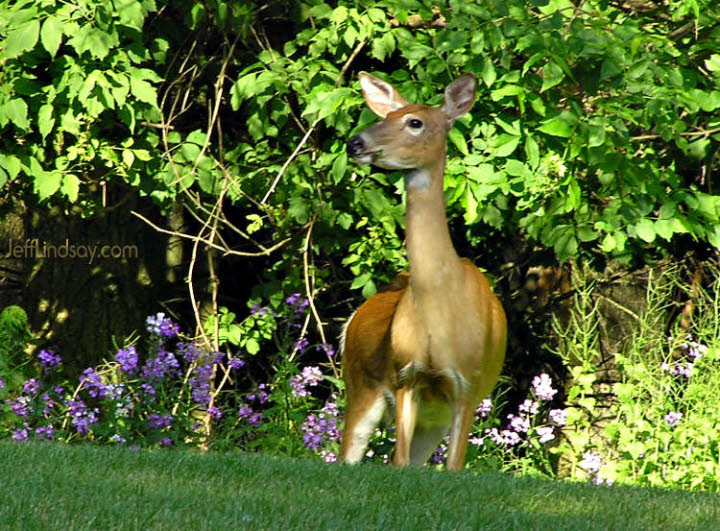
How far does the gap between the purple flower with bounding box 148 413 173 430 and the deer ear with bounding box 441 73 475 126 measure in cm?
252

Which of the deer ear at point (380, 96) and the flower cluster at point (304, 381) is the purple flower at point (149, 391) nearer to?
the flower cluster at point (304, 381)

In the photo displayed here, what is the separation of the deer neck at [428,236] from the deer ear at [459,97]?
0.36m

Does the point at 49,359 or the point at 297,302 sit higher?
the point at 297,302

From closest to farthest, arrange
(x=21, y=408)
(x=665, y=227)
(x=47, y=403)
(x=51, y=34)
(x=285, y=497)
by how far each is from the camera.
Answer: (x=285, y=497) → (x=51, y=34) → (x=665, y=227) → (x=21, y=408) → (x=47, y=403)

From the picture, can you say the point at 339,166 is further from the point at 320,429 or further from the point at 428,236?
the point at 320,429

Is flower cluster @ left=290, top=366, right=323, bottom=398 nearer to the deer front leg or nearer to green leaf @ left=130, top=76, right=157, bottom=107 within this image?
the deer front leg

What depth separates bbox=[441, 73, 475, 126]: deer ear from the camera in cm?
Answer: 635

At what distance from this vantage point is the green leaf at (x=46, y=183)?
7301 mm

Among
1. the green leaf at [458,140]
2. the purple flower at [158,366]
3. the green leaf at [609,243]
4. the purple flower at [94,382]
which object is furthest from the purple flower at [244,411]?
the green leaf at [609,243]

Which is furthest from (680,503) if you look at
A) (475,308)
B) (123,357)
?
(123,357)

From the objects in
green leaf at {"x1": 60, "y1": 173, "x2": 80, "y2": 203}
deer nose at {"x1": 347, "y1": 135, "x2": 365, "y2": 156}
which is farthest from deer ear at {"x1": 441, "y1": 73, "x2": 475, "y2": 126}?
green leaf at {"x1": 60, "y1": 173, "x2": 80, "y2": 203}

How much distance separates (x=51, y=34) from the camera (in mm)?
6590

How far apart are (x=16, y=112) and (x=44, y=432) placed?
6.20 ft

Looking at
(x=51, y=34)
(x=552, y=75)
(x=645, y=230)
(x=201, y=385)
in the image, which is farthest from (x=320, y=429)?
(x=51, y=34)
